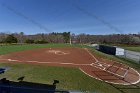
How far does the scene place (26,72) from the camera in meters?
15.1

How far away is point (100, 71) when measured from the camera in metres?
16.8

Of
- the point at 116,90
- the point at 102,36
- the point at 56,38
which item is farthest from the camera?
the point at 102,36

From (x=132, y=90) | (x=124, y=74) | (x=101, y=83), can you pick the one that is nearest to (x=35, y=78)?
(x=101, y=83)

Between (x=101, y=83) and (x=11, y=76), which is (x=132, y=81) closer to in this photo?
(x=101, y=83)

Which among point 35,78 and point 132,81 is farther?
point 132,81

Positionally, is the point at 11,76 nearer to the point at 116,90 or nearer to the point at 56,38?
the point at 116,90

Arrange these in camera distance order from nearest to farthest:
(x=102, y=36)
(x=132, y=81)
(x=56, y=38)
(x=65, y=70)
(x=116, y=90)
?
(x=116, y=90)
(x=132, y=81)
(x=65, y=70)
(x=56, y=38)
(x=102, y=36)

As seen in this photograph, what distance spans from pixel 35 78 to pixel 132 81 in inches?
288

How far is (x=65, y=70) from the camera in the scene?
53.1ft

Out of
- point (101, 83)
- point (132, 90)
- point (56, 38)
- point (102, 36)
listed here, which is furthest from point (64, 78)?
point (102, 36)

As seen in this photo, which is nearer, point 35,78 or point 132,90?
point 132,90

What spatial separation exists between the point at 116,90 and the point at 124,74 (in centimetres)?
468

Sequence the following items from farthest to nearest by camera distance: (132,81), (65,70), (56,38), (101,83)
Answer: (56,38) → (65,70) → (132,81) → (101,83)

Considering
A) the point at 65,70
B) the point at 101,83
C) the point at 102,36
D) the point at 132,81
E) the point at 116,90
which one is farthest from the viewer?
the point at 102,36
